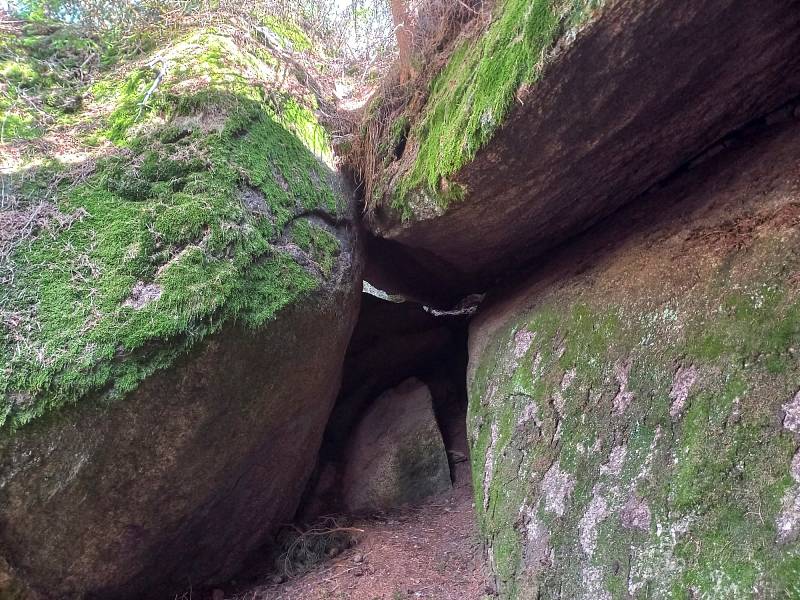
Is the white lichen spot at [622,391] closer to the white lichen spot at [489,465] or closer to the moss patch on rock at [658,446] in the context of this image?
the moss patch on rock at [658,446]

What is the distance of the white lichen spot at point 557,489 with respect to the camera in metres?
3.07

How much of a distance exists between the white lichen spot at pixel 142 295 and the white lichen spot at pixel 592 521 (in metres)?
2.97

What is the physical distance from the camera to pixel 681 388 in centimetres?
262

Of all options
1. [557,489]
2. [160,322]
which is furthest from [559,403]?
[160,322]

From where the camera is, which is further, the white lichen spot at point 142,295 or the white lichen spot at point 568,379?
the white lichen spot at point 568,379

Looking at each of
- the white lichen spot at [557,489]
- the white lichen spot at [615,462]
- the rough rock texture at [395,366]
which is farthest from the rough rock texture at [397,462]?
the white lichen spot at [615,462]

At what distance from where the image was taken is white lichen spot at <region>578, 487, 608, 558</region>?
2.78m

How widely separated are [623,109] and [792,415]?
6.07ft

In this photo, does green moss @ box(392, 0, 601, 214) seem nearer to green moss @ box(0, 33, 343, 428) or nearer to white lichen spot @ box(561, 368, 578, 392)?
green moss @ box(0, 33, 343, 428)

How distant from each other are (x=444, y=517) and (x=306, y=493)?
5.16 feet

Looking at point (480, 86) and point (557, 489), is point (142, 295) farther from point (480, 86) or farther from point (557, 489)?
point (557, 489)

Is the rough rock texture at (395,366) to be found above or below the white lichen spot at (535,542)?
above

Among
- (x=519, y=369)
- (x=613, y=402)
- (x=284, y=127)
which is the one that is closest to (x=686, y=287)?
(x=613, y=402)

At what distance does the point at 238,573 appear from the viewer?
4.66 meters
